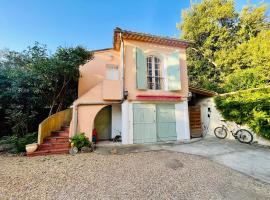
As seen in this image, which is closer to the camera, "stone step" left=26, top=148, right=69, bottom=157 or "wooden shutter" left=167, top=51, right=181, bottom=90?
"stone step" left=26, top=148, right=69, bottom=157

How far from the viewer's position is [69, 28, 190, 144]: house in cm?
731

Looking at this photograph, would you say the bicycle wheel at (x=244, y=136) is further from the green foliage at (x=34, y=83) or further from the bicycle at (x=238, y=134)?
the green foliage at (x=34, y=83)

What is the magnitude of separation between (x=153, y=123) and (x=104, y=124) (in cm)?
356

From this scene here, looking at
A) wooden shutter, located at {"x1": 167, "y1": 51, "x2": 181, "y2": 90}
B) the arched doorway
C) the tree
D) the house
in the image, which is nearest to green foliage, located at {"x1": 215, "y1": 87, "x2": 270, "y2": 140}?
the house

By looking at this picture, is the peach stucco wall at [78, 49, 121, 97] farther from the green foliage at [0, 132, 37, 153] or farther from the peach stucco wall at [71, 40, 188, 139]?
the green foliage at [0, 132, 37, 153]

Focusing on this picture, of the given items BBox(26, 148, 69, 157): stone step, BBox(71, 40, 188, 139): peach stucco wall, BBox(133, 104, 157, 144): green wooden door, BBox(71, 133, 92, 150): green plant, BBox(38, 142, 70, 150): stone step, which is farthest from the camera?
BBox(133, 104, 157, 144): green wooden door

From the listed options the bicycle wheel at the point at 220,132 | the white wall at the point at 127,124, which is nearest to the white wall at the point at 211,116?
the bicycle wheel at the point at 220,132

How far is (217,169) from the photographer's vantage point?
4320 millimetres

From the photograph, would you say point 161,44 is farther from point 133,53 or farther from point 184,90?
point 184,90

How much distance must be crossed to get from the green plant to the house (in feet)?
1.45

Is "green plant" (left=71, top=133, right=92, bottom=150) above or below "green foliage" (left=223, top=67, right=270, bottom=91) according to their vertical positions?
below

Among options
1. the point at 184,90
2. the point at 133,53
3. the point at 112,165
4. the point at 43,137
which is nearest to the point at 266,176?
the point at 112,165

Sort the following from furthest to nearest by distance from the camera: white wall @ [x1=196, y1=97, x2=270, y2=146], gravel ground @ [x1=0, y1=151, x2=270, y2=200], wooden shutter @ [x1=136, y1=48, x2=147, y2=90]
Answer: white wall @ [x1=196, y1=97, x2=270, y2=146]
wooden shutter @ [x1=136, y1=48, x2=147, y2=90]
gravel ground @ [x1=0, y1=151, x2=270, y2=200]

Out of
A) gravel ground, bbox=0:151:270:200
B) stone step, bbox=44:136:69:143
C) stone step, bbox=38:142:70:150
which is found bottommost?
gravel ground, bbox=0:151:270:200
